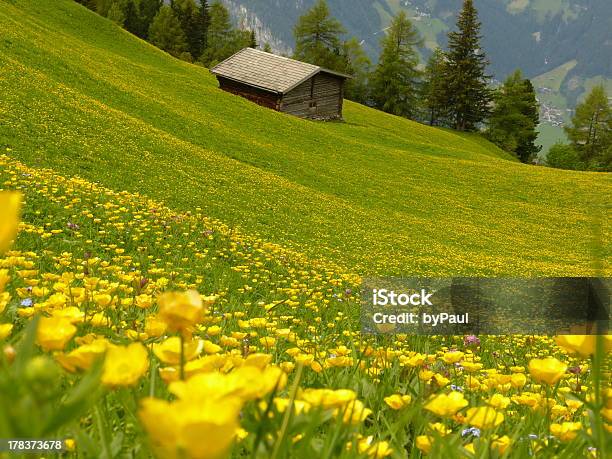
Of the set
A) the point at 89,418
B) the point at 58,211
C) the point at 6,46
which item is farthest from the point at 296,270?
the point at 6,46

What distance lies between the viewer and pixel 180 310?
2.47ft

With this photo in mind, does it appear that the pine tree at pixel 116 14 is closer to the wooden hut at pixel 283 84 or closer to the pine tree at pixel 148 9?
the pine tree at pixel 148 9

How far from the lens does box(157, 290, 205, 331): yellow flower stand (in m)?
0.75

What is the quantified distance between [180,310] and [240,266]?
23.1 ft

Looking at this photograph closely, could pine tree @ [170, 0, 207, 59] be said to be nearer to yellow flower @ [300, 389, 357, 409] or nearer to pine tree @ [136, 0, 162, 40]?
pine tree @ [136, 0, 162, 40]

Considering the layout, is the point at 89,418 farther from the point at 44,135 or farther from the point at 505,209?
the point at 505,209

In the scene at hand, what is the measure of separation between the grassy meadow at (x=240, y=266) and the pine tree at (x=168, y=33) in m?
29.9

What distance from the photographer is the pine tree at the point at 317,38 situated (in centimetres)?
6938

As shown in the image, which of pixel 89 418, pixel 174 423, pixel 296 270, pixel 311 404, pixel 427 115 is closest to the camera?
pixel 174 423

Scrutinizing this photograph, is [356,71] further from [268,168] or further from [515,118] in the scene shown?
[268,168]

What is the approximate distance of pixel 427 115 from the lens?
77.9m

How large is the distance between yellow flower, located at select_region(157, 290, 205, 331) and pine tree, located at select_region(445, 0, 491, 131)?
71.1 metres

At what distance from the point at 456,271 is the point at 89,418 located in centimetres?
1328

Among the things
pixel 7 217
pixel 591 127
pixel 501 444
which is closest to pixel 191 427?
pixel 7 217
